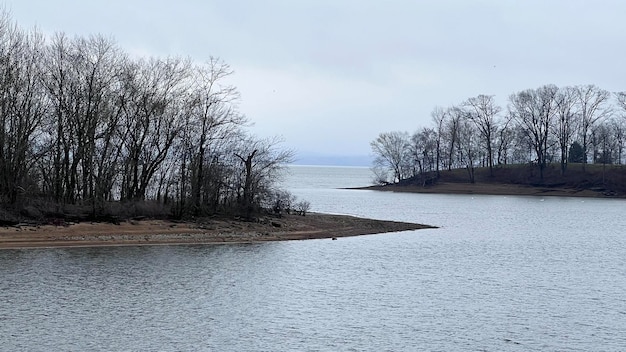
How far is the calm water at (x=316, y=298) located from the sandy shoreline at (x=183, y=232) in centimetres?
212

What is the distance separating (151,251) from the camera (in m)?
37.5

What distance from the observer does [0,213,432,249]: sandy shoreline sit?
3812 cm

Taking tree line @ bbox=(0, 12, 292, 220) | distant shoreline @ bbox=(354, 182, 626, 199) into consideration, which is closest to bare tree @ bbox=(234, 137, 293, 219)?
tree line @ bbox=(0, 12, 292, 220)

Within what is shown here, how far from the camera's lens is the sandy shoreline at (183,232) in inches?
1501

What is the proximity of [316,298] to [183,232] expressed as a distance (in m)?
19.4

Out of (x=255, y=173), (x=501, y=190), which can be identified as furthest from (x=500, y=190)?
(x=255, y=173)

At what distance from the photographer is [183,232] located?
143 feet

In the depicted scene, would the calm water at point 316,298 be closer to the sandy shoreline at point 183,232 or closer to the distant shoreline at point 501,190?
the sandy shoreline at point 183,232

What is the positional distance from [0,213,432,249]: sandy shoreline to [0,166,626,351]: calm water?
2.12 metres

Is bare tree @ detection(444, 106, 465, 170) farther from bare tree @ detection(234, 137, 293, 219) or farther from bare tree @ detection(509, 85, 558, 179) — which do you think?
bare tree @ detection(234, 137, 293, 219)

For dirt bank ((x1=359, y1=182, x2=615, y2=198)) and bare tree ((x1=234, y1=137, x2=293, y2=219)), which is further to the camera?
dirt bank ((x1=359, y1=182, x2=615, y2=198))

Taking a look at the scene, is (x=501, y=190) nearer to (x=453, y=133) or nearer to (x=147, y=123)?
(x=453, y=133)

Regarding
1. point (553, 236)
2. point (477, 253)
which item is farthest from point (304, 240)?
point (553, 236)

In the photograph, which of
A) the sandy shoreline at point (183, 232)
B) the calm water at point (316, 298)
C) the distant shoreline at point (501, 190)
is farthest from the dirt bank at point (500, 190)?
the calm water at point (316, 298)
